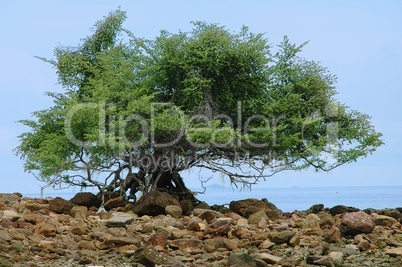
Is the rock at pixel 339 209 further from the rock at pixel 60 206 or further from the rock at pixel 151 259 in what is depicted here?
the rock at pixel 151 259

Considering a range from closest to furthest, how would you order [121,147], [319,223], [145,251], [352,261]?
[145,251] < [352,261] < [319,223] < [121,147]

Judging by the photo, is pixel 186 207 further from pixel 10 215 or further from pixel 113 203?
pixel 10 215

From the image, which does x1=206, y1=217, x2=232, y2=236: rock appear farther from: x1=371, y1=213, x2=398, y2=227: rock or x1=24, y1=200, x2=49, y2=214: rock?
x1=24, y1=200, x2=49, y2=214: rock

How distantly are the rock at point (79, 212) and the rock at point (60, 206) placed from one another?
0.30 m

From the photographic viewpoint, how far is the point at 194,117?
1455 centimetres

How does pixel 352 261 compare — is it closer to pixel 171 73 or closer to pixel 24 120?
pixel 171 73

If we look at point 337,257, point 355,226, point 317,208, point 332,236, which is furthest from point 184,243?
point 317,208

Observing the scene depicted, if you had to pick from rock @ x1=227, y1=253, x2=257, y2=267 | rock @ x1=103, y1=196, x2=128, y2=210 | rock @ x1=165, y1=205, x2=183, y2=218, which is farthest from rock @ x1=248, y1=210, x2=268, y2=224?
rock @ x1=227, y1=253, x2=257, y2=267

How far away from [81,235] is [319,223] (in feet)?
14.6

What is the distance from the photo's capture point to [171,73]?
15.2 meters

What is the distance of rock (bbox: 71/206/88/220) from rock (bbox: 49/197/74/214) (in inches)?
11.9

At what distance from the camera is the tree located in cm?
1426

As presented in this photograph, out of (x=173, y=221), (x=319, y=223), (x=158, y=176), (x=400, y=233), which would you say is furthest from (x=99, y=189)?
(x=400, y=233)

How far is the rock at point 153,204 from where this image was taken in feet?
44.4
